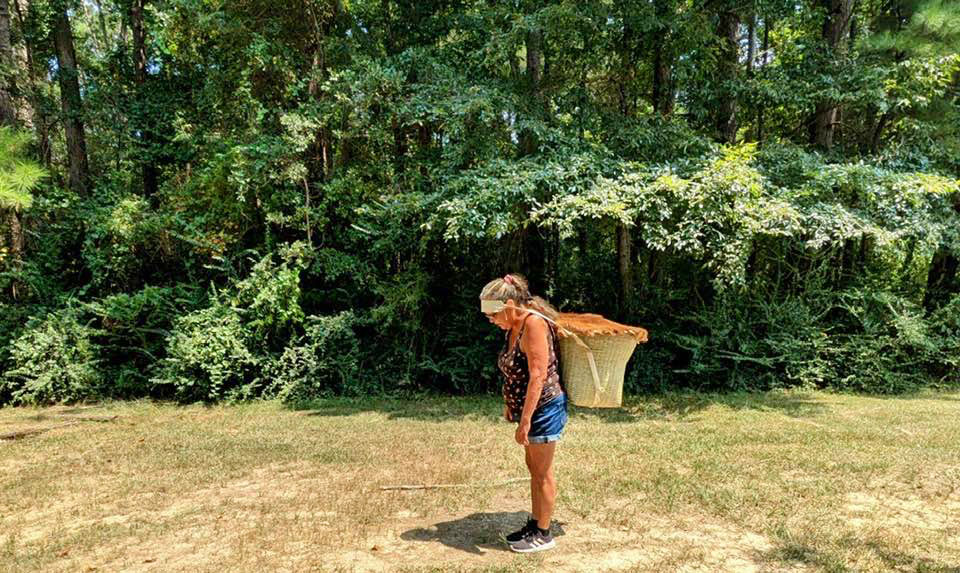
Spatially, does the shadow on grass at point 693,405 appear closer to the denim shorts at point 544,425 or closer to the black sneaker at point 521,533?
the black sneaker at point 521,533

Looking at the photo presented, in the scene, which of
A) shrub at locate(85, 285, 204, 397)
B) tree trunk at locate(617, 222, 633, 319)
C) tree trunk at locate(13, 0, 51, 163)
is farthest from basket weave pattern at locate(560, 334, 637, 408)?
tree trunk at locate(13, 0, 51, 163)

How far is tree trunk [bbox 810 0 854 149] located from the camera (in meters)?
9.01

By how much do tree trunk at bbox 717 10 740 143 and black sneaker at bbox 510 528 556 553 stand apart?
7.55m

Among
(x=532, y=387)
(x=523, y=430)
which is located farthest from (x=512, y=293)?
(x=523, y=430)

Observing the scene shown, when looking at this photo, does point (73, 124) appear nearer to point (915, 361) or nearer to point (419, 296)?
point (419, 296)

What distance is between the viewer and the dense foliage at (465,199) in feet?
24.5

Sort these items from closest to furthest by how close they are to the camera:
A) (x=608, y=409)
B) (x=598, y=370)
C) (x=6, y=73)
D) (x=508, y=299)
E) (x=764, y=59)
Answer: (x=508, y=299) < (x=598, y=370) < (x=608, y=409) < (x=6, y=73) < (x=764, y=59)

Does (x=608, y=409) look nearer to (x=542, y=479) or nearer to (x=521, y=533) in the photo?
(x=521, y=533)

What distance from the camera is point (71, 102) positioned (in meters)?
10.3

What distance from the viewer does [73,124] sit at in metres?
10.5

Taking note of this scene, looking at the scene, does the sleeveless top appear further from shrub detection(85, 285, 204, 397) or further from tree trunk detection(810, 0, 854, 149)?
tree trunk detection(810, 0, 854, 149)

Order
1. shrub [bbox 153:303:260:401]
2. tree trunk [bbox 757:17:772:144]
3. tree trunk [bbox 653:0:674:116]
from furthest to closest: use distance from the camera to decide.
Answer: tree trunk [bbox 757:17:772:144]
tree trunk [bbox 653:0:674:116]
shrub [bbox 153:303:260:401]

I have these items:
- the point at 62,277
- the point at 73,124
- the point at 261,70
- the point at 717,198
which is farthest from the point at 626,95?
the point at 73,124

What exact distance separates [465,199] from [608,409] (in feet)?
10.7
